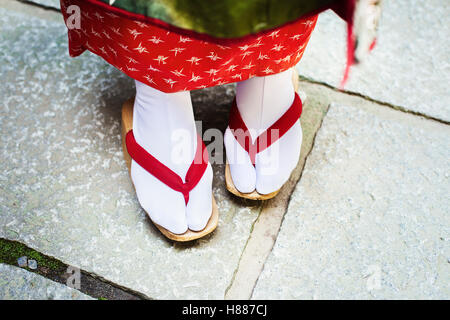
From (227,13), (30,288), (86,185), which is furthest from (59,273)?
(227,13)

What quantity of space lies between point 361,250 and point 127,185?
1.38ft

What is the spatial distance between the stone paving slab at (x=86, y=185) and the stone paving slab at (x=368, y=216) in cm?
9

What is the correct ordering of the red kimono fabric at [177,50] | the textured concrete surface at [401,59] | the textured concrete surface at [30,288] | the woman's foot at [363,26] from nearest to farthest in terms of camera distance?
the woman's foot at [363,26] → the red kimono fabric at [177,50] → the textured concrete surface at [30,288] → the textured concrete surface at [401,59]

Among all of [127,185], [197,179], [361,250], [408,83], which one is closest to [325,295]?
[361,250]

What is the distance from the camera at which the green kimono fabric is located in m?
0.43

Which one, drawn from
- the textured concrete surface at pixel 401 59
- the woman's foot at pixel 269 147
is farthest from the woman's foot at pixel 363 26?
→ the textured concrete surface at pixel 401 59

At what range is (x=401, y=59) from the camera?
100 cm

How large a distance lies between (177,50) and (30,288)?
1.40ft

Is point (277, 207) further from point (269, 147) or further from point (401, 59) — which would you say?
point (401, 59)

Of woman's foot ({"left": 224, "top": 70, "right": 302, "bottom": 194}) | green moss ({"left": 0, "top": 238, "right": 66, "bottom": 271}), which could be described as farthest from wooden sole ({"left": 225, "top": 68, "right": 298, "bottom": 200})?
green moss ({"left": 0, "top": 238, "right": 66, "bottom": 271})

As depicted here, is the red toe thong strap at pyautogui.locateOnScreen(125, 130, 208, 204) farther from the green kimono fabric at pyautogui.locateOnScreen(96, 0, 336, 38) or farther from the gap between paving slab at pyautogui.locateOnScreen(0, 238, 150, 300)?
the green kimono fabric at pyautogui.locateOnScreen(96, 0, 336, 38)

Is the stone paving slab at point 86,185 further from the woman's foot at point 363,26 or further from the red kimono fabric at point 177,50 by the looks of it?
the woman's foot at point 363,26

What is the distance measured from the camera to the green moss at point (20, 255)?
0.69 metres

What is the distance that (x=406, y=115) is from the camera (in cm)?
→ 91
